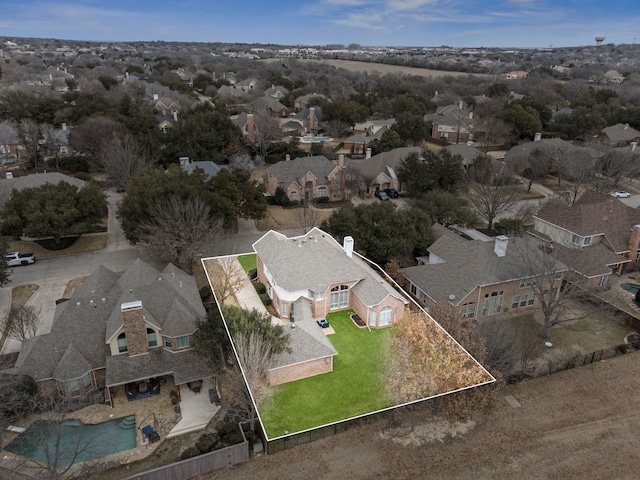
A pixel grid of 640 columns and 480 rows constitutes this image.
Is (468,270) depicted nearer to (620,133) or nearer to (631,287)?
(631,287)

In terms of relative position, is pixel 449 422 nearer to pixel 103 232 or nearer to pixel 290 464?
pixel 290 464

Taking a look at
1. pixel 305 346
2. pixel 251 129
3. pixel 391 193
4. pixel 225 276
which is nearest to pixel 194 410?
pixel 225 276

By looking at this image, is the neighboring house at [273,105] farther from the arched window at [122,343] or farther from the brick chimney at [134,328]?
the brick chimney at [134,328]

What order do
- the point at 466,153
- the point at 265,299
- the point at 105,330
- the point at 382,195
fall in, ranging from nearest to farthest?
the point at 265,299, the point at 105,330, the point at 382,195, the point at 466,153

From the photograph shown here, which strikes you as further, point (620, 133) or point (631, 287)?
point (620, 133)

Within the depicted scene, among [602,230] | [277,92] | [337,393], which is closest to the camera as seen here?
[337,393]

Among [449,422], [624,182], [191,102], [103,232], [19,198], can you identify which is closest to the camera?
[449,422]

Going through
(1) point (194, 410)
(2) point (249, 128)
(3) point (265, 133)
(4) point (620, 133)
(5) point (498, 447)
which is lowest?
(1) point (194, 410)

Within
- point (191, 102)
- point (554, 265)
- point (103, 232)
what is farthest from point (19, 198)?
point (191, 102)
